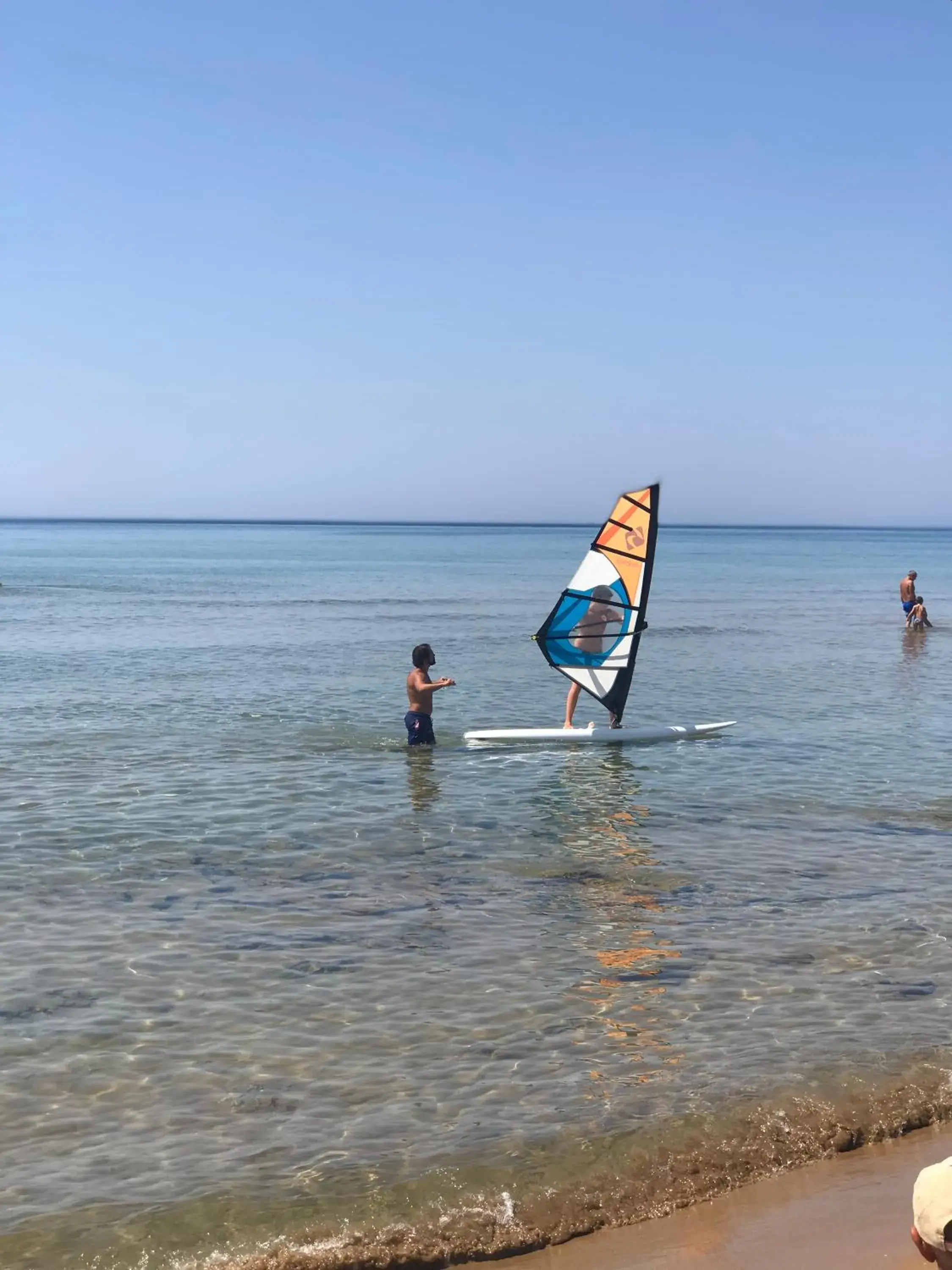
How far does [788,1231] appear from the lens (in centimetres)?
521

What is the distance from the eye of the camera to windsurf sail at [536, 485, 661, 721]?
17766 mm

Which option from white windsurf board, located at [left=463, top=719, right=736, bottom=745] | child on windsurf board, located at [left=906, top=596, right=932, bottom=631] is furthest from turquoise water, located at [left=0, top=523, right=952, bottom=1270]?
child on windsurf board, located at [left=906, top=596, right=932, bottom=631]

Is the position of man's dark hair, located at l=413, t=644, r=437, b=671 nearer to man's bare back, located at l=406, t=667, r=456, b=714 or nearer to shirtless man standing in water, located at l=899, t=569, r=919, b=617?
man's bare back, located at l=406, t=667, r=456, b=714

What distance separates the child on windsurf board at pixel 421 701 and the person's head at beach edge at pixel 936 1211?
12.4m

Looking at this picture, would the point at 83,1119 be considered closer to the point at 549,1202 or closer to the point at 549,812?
the point at 549,1202

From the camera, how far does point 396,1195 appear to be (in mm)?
5629

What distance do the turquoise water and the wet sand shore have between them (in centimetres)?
69

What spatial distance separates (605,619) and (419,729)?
367 cm

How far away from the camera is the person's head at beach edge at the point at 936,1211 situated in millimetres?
3402

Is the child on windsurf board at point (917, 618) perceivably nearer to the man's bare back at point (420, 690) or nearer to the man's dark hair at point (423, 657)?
the man's bare back at point (420, 690)

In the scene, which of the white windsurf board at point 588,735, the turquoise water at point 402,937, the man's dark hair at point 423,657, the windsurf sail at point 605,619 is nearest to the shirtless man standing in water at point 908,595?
the turquoise water at point 402,937

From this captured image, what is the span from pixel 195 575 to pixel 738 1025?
65.5 m

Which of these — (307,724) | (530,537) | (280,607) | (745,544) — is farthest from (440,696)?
(530,537)

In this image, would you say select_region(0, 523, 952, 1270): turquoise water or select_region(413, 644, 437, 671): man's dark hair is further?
select_region(413, 644, 437, 671): man's dark hair
